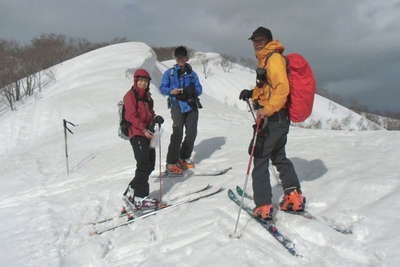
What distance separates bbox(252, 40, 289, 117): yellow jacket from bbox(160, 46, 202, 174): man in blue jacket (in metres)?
2.99

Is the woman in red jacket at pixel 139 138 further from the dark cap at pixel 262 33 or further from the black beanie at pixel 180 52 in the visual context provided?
the dark cap at pixel 262 33

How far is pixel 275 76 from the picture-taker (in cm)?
439

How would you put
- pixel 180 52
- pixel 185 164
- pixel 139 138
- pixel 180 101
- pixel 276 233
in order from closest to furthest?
1. pixel 276 233
2. pixel 139 138
3. pixel 180 52
4. pixel 180 101
5. pixel 185 164

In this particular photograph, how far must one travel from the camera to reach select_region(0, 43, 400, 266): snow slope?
4086mm

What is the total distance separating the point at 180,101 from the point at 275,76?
11.1ft

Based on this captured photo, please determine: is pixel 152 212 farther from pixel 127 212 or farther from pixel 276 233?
pixel 276 233

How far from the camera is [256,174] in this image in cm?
479

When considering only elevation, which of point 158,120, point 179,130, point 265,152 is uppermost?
point 158,120

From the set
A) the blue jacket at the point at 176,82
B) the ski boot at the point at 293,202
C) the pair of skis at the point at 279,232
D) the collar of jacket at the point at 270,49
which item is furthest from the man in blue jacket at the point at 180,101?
the ski boot at the point at 293,202

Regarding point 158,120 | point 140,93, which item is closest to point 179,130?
point 158,120

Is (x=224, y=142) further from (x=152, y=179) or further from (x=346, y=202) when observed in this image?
(x=346, y=202)

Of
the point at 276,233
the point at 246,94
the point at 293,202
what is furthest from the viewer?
the point at 246,94

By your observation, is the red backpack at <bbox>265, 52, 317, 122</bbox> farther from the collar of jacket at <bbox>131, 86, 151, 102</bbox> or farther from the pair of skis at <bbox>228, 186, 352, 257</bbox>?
the collar of jacket at <bbox>131, 86, 151, 102</bbox>

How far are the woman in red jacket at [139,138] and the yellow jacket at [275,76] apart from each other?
6.97 ft
